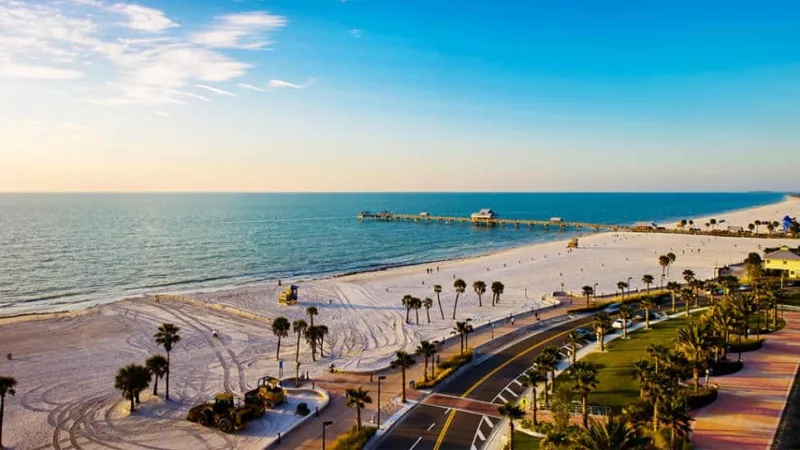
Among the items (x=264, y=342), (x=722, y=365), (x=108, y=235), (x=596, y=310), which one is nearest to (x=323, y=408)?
(x=264, y=342)

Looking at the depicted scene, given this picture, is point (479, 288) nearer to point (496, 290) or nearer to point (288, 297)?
point (496, 290)

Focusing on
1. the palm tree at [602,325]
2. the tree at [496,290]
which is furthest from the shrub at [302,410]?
the tree at [496,290]

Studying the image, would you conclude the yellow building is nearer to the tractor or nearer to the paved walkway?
the paved walkway

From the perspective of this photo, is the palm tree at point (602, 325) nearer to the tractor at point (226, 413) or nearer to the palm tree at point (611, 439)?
the palm tree at point (611, 439)

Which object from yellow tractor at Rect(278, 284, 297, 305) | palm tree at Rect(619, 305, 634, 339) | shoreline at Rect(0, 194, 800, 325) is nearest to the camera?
palm tree at Rect(619, 305, 634, 339)

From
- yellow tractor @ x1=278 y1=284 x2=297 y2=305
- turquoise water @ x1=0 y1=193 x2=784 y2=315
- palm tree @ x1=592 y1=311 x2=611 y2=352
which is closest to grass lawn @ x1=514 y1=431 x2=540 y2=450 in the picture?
palm tree @ x1=592 y1=311 x2=611 y2=352

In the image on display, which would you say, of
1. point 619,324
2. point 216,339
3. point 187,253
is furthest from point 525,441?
point 187,253
